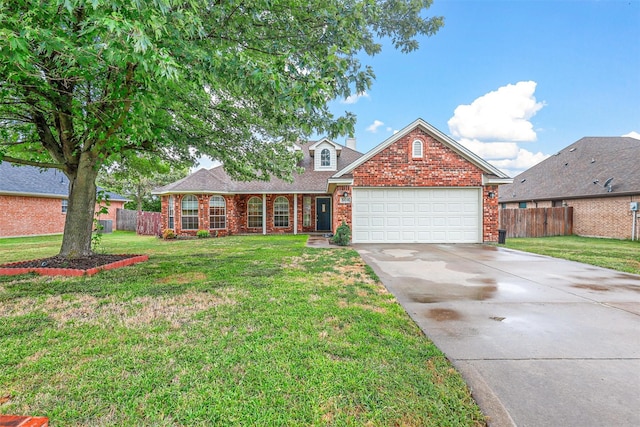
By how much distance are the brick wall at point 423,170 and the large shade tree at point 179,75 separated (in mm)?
3809

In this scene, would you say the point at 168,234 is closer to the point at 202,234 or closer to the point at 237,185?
the point at 202,234

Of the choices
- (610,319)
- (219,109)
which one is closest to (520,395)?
(610,319)

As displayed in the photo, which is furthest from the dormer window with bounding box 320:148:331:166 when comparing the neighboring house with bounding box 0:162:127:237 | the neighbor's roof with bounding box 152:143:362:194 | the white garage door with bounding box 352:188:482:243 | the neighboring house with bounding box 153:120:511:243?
the neighboring house with bounding box 0:162:127:237

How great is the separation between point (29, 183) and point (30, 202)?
47.9 inches

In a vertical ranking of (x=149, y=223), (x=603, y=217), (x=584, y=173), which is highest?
(x=584, y=173)

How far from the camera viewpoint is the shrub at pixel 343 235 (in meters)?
11.7

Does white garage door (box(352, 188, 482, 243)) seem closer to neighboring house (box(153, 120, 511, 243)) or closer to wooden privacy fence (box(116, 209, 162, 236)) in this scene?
neighboring house (box(153, 120, 511, 243))

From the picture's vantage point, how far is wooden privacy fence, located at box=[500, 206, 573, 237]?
1675 centimetres

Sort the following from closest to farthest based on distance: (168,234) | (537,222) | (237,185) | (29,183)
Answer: (168,234)
(537,222)
(237,185)
(29,183)

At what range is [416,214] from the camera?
12.4m

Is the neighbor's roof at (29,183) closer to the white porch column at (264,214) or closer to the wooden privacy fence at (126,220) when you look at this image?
the wooden privacy fence at (126,220)

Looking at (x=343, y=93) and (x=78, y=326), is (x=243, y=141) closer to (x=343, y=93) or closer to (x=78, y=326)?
(x=343, y=93)

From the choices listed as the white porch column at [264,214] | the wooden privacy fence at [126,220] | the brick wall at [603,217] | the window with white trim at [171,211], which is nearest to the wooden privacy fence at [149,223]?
the window with white trim at [171,211]

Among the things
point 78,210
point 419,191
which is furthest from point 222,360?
point 419,191
